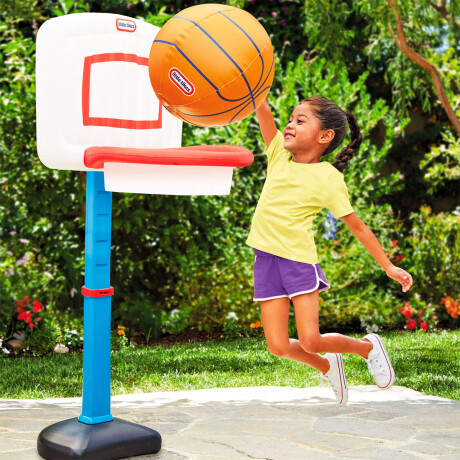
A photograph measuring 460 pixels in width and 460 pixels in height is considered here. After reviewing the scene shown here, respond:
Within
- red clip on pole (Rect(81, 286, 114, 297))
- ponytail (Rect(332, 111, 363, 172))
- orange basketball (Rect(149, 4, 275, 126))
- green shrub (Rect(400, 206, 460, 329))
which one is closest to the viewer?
orange basketball (Rect(149, 4, 275, 126))

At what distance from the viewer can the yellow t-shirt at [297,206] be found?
11.9 feet

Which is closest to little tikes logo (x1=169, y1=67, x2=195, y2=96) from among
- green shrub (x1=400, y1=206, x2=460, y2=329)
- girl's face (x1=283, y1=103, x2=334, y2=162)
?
girl's face (x1=283, y1=103, x2=334, y2=162)

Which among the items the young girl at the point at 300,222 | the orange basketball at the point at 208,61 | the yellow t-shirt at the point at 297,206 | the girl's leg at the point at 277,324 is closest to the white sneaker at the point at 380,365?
the young girl at the point at 300,222

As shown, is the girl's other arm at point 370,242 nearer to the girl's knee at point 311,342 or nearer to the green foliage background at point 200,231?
the girl's knee at point 311,342

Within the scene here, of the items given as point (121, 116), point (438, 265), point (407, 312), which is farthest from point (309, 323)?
point (438, 265)

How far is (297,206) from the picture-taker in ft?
11.9

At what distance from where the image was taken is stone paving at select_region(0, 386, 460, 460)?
3482mm

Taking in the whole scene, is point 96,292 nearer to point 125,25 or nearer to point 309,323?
point 309,323

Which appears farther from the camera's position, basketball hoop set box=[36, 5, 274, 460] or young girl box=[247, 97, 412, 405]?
young girl box=[247, 97, 412, 405]

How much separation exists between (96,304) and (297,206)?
3.35 feet

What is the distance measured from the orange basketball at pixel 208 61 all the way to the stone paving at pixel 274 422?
5.01ft

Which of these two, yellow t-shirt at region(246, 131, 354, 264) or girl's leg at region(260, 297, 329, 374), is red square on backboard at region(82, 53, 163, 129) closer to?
yellow t-shirt at region(246, 131, 354, 264)

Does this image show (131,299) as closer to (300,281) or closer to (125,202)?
(125,202)

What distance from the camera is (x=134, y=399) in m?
4.57
